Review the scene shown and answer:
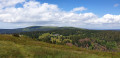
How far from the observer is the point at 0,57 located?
1100 cm

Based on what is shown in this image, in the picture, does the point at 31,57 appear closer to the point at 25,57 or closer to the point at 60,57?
the point at 25,57

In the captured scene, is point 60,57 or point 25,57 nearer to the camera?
point 25,57

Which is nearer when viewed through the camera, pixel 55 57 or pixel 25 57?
pixel 25 57

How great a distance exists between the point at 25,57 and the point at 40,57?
190cm

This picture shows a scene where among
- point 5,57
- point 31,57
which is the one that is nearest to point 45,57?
point 31,57

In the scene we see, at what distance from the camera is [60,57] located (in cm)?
1259

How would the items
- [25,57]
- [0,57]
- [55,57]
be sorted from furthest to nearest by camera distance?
[55,57], [25,57], [0,57]

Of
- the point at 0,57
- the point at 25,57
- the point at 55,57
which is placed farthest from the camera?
the point at 55,57

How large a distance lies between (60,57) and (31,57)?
3.84m

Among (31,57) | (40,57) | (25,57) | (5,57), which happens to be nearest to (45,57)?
(40,57)

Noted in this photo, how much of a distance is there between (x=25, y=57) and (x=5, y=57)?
2285mm

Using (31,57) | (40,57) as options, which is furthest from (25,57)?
(40,57)

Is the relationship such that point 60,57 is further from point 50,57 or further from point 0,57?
point 0,57

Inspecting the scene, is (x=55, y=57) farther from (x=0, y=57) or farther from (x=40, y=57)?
(x=0, y=57)
